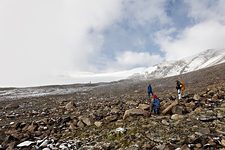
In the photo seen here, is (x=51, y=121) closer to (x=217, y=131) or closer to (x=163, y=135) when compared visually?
(x=163, y=135)

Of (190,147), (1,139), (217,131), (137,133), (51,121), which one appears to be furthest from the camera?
(51,121)

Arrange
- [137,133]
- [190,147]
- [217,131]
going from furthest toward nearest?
[137,133]
[217,131]
[190,147]

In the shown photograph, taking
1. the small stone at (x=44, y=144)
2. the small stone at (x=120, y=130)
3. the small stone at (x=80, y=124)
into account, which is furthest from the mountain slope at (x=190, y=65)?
the small stone at (x=44, y=144)

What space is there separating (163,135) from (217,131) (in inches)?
77.7

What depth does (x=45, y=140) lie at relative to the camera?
11.6 m

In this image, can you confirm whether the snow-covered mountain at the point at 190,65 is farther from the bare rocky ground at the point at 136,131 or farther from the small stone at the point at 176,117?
the small stone at the point at 176,117

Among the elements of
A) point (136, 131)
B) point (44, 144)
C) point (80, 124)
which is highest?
point (80, 124)

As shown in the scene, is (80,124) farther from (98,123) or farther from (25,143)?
(25,143)

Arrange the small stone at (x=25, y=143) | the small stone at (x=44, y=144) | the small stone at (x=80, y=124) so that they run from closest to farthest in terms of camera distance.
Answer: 1. the small stone at (x=44, y=144)
2. the small stone at (x=25, y=143)
3. the small stone at (x=80, y=124)

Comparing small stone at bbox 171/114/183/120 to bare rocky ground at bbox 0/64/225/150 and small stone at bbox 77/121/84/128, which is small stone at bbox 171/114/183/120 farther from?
small stone at bbox 77/121/84/128

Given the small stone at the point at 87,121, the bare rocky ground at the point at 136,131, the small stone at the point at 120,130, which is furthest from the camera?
the small stone at the point at 87,121

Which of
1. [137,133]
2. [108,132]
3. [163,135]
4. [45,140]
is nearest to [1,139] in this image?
[45,140]

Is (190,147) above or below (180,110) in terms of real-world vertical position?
below

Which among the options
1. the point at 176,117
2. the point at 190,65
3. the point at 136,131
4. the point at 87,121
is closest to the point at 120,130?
the point at 136,131
